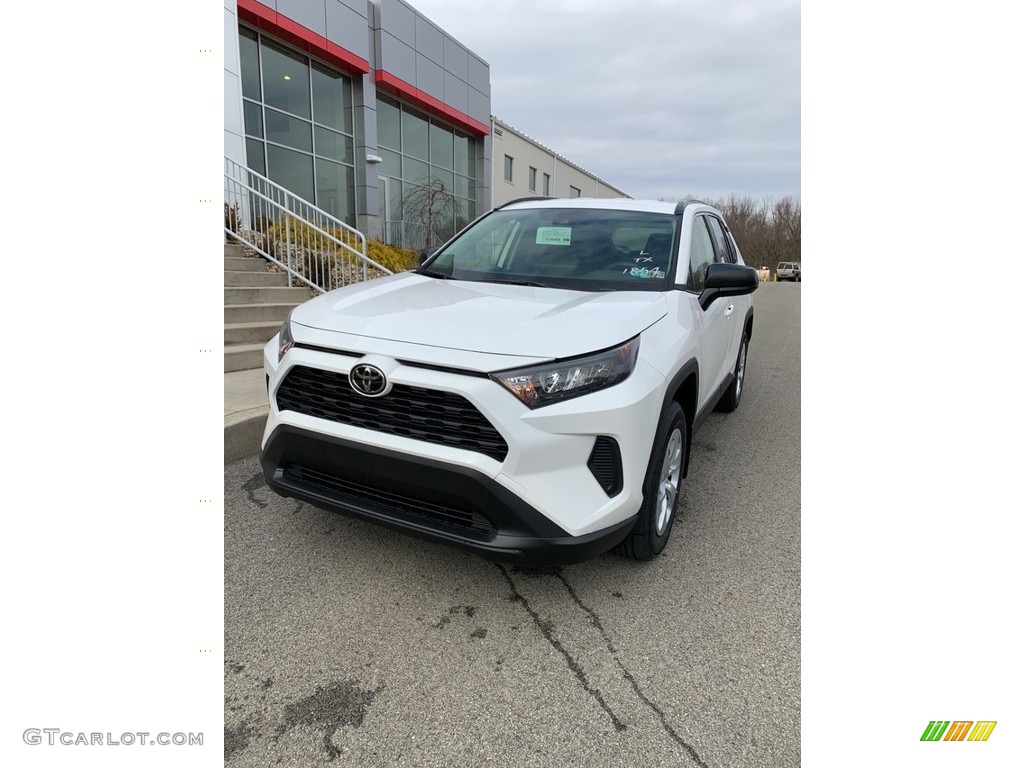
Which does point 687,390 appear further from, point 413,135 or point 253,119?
point 413,135

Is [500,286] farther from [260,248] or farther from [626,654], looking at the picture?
[260,248]

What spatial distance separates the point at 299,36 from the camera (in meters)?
13.2

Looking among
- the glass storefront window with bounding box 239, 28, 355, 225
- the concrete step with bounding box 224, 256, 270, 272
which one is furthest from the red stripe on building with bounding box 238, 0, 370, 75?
the concrete step with bounding box 224, 256, 270, 272

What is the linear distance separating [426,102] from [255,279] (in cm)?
1268

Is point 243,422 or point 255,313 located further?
point 255,313

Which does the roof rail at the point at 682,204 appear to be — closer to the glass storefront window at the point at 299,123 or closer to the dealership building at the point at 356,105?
the dealership building at the point at 356,105

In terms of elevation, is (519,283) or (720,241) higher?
(720,241)

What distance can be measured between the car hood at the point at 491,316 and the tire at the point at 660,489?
0.46 m

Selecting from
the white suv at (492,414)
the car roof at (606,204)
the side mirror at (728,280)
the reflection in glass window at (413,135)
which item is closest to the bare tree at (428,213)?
the reflection in glass window at (413,135)

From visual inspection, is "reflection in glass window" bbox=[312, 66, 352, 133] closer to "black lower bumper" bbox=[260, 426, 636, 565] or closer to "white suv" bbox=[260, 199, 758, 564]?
"white suv" bbox=[260, 199, 758, 564]

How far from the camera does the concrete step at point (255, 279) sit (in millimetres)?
6969

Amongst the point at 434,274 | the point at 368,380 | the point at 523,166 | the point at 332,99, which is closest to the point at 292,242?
the point at 434,274

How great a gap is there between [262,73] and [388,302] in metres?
12.9
